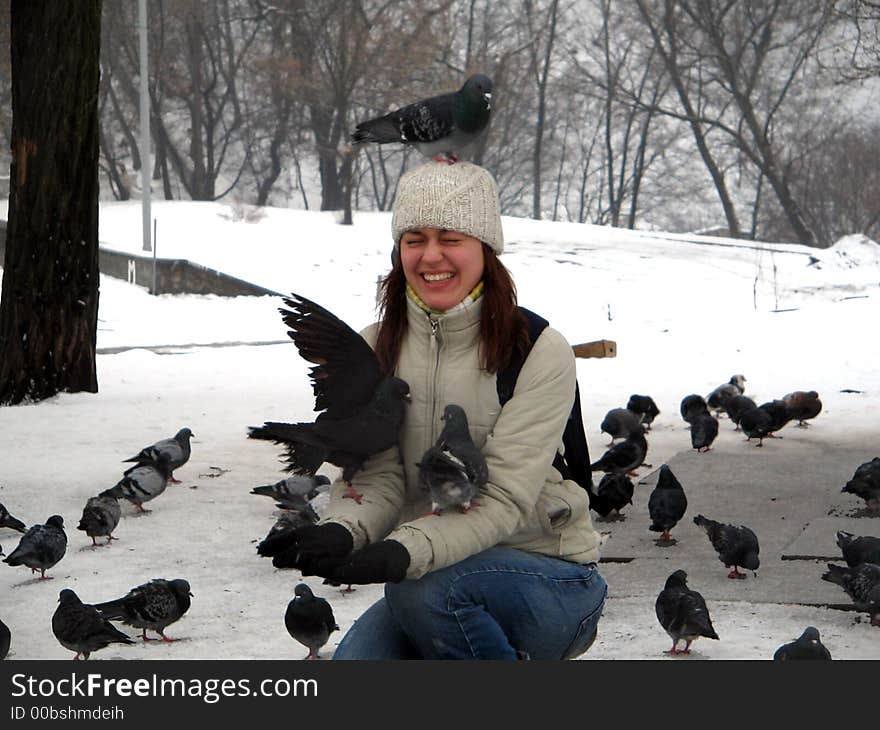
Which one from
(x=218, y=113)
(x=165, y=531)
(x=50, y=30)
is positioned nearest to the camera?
(x=165, y=531)

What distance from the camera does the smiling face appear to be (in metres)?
4.01

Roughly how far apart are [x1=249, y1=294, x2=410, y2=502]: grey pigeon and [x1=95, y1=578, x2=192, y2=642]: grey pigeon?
1682 millimetres

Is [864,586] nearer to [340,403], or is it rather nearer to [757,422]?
[340,403]

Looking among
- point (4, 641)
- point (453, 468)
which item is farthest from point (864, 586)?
point (4, 641)

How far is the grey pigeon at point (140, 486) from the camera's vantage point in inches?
303

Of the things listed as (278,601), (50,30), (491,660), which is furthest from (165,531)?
(50,30)

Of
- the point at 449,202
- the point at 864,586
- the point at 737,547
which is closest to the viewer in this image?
the point at 449,202

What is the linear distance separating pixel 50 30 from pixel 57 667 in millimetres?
8365

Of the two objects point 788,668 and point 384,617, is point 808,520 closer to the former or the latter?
point 788,668

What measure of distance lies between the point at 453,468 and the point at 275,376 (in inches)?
415

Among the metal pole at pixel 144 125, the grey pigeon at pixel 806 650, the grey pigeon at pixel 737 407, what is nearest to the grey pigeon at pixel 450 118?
the grey pigeon at pixel 806 650

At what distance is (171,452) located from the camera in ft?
28.0

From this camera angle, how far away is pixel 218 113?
1645 inches

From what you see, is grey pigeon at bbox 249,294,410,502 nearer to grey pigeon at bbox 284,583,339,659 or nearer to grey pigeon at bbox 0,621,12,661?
grey pigeon at bbox 284,583,339,659
